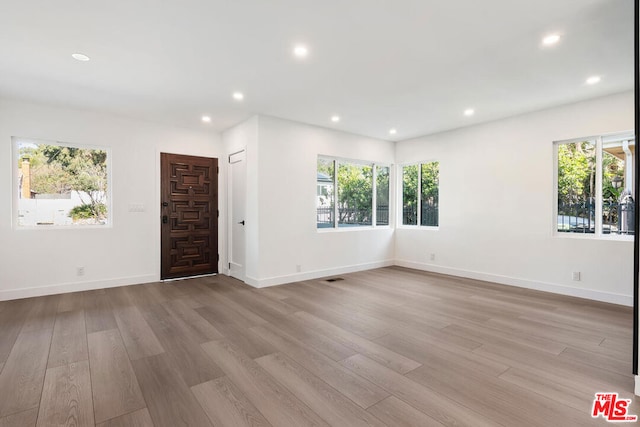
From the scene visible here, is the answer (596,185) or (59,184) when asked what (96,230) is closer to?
(59,184)

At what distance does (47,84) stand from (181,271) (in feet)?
10.7

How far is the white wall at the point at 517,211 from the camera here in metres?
4.18

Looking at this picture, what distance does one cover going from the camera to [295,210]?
5.37m

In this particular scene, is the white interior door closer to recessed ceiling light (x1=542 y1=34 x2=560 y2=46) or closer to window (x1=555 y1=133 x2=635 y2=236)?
recessed ceiling light (x1=542 y1=34 x2=560 y2=46)

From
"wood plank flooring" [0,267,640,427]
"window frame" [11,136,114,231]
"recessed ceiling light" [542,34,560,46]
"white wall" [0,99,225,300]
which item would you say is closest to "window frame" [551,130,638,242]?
"wood plank flooring" [0,267,640,427]

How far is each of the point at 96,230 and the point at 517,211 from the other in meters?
6.59

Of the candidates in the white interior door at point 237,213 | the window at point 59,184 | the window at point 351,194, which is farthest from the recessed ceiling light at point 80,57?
the window at point 351,194

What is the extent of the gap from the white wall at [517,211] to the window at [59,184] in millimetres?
5742

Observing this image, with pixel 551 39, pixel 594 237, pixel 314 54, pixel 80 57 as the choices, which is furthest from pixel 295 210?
pixel 594 237

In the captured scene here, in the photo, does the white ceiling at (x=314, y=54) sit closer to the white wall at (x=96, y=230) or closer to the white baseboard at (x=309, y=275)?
the white wall at (x=96, y=230)

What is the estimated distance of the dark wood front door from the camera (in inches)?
215

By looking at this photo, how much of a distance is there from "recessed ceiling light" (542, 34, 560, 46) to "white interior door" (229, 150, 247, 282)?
13.7 feet

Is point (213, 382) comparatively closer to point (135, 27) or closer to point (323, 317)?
point (323, 317)

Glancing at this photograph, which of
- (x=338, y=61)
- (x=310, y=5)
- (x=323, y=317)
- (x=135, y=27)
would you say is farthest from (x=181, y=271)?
(x=310, y=5)
